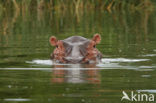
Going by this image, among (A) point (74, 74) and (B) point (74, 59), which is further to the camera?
(B) point (74, 59)

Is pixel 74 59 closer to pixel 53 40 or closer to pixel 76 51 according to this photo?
pixel 76 51

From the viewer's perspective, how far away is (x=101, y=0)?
1286 inches

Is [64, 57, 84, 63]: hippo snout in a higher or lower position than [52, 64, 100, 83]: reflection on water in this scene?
higher

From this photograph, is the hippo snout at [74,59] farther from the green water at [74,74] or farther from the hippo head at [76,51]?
the green water at [74,74]

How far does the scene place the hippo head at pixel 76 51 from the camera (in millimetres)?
10609

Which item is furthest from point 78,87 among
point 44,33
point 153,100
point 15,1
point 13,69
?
point 15,1

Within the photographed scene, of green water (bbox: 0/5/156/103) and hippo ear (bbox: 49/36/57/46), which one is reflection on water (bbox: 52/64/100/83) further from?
hippo ear (bbox: 49/36/57/46)

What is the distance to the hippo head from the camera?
10.6m

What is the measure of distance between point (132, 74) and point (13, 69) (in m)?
2.23

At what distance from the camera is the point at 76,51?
1062 centimetres

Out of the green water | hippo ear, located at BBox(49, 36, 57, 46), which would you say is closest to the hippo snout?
the green water

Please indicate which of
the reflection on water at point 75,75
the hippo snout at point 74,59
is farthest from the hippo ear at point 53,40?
the reflection on water at point 75,75

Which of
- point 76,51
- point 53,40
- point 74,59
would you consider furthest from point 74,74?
point 53,40

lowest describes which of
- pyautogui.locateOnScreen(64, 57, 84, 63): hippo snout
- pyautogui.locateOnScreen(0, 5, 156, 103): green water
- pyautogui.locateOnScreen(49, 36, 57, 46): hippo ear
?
pyautogui.locateOnScreen(0, 5, 156, 103): green water
